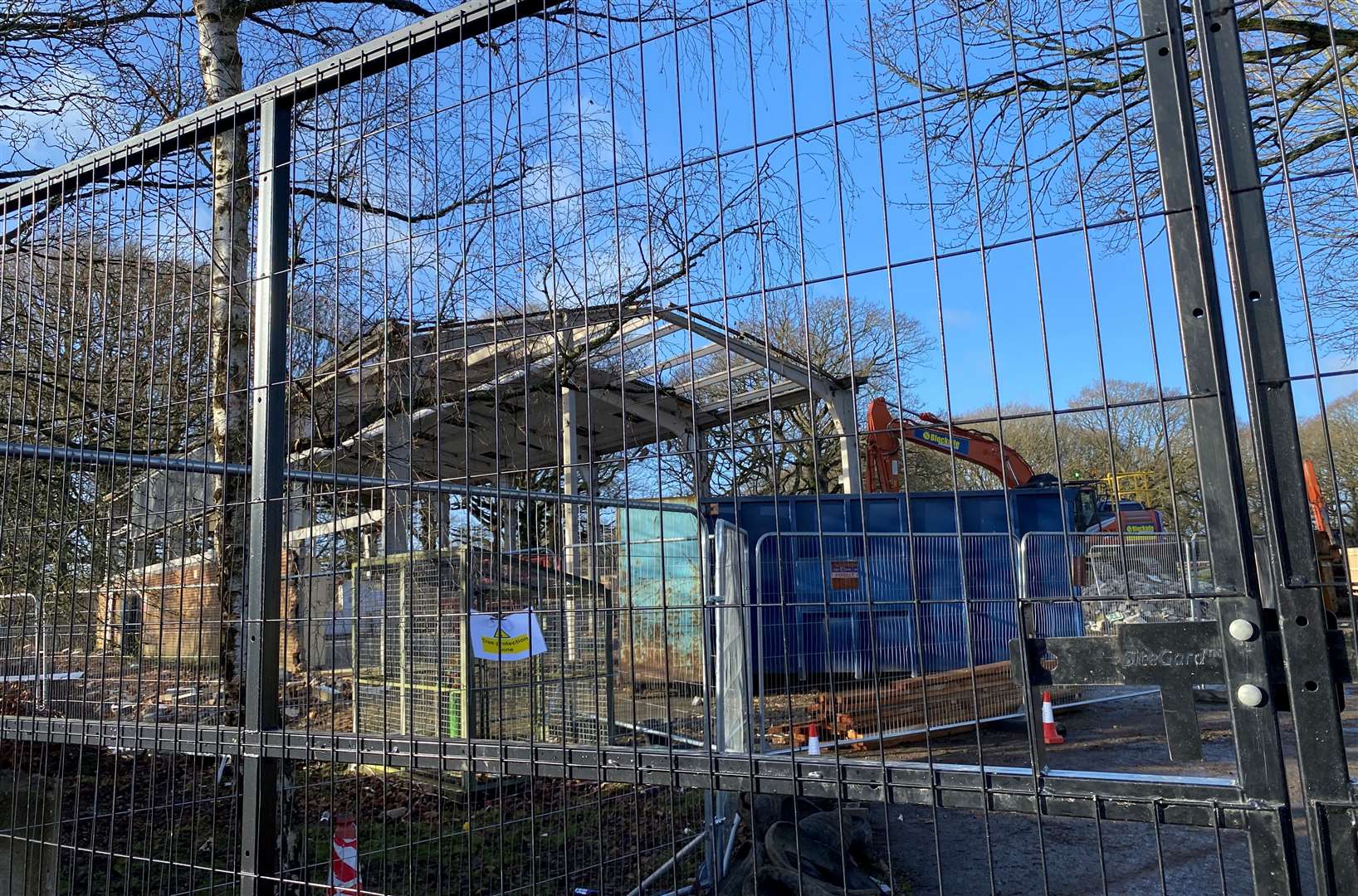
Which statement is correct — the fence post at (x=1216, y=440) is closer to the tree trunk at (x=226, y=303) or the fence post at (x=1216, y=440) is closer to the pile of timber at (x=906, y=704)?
the tree trunk at (x=226, y=303)

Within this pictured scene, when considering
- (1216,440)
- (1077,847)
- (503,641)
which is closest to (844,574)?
(1077,847)

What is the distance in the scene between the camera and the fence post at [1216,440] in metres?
1.86

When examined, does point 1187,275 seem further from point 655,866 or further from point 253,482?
point 655,866

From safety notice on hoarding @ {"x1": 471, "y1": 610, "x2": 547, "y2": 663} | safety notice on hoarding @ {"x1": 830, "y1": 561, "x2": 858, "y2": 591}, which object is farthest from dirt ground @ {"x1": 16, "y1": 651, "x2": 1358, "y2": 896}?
safety notice on hoarding @ {"x1": 830, "y1": 561, "x2": 858, "y2": 591}

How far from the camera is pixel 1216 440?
198 cm

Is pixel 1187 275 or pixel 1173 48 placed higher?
pixel 1173 48

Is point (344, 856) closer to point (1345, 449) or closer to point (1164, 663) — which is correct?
point (1164, 663)

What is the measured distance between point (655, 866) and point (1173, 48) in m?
5.21

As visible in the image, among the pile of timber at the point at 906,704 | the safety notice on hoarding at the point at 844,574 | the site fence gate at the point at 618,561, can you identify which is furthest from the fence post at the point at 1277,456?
the safety notice on hoarding at the point at 844,574

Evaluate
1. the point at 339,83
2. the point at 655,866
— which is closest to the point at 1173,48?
the point at 339,83

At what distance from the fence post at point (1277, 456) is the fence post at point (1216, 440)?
1.6 inches

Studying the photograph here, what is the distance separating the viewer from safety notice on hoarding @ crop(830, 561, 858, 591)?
9.71 metres

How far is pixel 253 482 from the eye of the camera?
361 cm

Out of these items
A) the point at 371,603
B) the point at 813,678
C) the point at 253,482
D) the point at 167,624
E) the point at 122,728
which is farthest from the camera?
the point at 813,678
